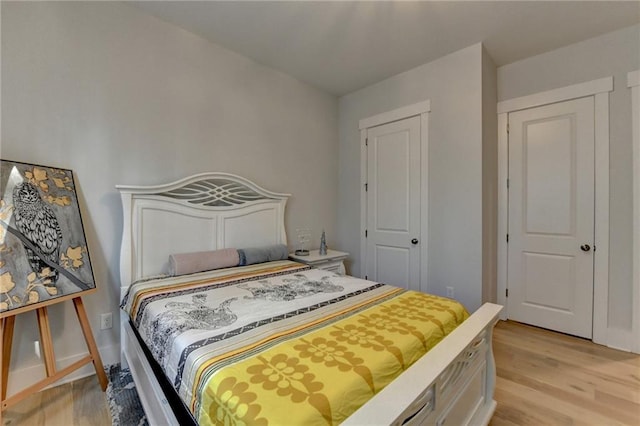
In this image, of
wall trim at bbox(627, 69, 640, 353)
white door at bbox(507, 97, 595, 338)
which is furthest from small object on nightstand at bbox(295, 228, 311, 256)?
wall trim at bbox(627, 69, 640, 353)

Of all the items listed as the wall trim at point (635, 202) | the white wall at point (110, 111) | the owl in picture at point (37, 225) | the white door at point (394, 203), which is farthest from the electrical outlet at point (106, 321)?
the wall trim at point (635, 202)

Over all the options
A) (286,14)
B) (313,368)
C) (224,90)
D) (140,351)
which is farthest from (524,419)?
(224,90)

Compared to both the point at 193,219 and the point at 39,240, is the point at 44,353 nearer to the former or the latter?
the point at 39,240

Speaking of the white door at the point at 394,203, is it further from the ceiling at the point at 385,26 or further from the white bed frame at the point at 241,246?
the white bed frame at the point at 241,246

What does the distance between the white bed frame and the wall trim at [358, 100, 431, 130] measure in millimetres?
1396

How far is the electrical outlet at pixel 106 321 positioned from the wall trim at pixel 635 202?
4154mm

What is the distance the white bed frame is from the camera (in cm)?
92

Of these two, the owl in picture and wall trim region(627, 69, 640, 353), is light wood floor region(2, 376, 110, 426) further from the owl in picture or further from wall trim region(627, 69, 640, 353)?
wall trim region(627, 69, 640, 353)

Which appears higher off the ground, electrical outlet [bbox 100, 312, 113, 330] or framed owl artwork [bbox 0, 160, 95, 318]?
framed owl artwork [bbox 0, 160, 95, 318]

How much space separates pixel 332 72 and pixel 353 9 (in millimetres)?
997

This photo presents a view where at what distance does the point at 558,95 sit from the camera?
2.65 m

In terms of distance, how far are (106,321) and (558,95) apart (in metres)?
4.36

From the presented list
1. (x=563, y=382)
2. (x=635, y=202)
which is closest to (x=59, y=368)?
(x=563, y=382)

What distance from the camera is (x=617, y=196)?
239cm
